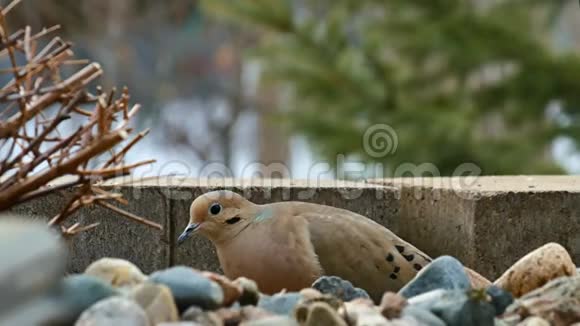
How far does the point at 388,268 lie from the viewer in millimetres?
1876

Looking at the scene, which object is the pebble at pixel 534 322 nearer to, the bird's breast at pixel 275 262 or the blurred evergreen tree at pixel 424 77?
the bird's breast at pixel 275 262

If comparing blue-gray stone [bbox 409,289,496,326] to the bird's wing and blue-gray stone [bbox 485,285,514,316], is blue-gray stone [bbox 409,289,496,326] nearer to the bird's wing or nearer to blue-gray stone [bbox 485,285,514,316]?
blue-gray stone [bbox 485,285,514,316]

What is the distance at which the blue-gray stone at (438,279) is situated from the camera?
160 centimetres

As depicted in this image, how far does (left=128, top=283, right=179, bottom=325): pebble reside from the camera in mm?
1263

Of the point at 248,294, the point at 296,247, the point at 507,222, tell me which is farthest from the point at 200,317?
the point at 507,222

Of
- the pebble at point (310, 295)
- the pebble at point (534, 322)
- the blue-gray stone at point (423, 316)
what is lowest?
the pebble at point (534, 322)

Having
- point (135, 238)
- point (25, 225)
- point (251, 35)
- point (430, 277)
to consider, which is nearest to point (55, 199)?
point (135, 238)

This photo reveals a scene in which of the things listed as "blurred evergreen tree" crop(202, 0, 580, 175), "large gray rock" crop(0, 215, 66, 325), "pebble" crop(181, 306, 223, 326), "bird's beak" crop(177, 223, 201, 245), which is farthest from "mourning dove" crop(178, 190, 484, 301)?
"blurred evergreen tree" crop(202, 0, 580, 175)

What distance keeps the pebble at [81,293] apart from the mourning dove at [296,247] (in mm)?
A: 567

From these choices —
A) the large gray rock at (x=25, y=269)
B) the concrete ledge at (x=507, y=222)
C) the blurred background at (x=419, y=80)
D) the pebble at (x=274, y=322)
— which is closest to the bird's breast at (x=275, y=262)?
the concrete ledge at (x=507, y=222)

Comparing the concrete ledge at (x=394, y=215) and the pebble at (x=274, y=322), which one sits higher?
the concrete ledge at (x=394, y=215)

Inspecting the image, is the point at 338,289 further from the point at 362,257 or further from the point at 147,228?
the point at 147,228

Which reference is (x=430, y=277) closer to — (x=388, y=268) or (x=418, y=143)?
(x=388, y=268)

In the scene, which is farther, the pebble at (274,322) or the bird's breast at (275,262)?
the bird's breast at (275,262)
